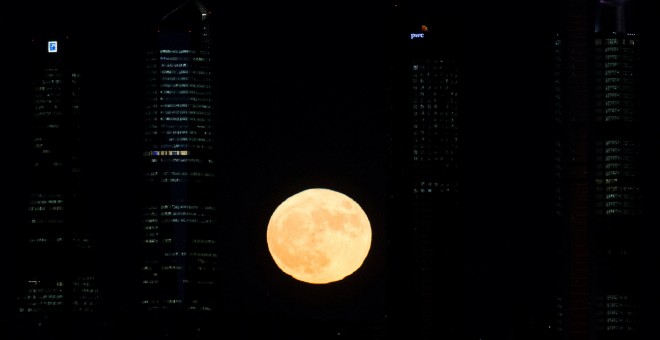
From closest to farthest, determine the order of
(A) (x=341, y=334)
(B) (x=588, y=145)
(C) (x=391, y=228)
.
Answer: (B) (x=588, y=145) → (C) (x=391, y=228) → (A) (x=341, y=334)

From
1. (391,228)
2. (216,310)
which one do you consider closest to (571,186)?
(391,228)

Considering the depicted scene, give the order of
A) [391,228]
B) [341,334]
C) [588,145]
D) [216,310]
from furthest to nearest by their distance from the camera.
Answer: [216,310]
[341,334]
[391,228]
[588,145]

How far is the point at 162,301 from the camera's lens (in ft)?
168

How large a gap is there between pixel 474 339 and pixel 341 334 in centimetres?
510

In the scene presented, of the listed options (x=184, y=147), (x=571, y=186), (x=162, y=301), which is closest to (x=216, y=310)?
(x=162, y=301)

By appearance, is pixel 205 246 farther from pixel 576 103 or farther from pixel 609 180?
pixel 576 103

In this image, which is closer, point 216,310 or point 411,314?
point 411,314

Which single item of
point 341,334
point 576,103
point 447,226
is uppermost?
point 576,103

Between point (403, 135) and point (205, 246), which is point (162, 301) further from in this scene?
point (403, 135)

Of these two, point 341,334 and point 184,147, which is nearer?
point 341,334

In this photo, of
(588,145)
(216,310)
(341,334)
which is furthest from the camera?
(216,310)

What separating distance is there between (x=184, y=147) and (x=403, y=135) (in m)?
12.4

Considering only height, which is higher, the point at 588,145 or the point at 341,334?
the point at 588,145

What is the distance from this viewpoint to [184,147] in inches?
2008
